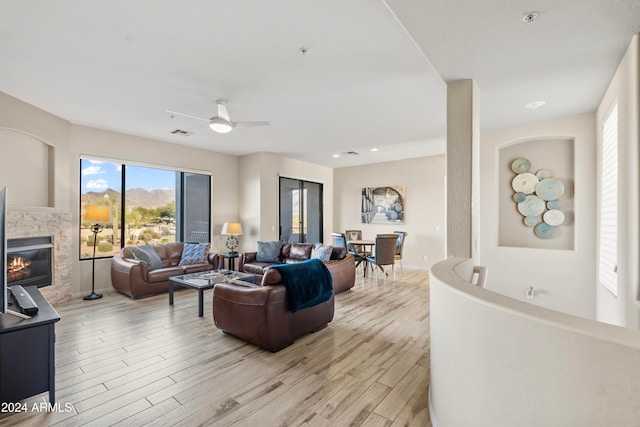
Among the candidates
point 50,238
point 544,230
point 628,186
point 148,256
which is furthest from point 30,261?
point 544,230

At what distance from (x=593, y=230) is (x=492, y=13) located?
3.60 metres

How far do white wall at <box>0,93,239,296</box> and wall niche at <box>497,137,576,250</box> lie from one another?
582 cm

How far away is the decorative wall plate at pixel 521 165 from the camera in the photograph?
4.65 meters

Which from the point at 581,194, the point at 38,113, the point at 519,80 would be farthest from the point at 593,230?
the point at 38,113

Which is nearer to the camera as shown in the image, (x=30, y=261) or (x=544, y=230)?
(x=30, y=261)

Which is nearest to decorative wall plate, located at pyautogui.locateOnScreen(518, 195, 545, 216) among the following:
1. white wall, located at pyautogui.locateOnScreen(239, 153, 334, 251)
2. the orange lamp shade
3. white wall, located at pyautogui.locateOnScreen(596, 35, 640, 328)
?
white wall, located at pyautogui.locateOnScreen(596, 35, 640, 328)

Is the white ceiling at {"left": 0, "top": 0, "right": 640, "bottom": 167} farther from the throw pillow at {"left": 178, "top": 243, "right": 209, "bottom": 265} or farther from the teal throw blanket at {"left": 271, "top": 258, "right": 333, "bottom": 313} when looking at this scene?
the throw pillow at {"left": 178, "top": 243, "right": 209, "bottom": 265}

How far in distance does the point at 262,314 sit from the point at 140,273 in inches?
117

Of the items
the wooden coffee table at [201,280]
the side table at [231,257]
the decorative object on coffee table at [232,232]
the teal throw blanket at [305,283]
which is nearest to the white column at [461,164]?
the teal throw blanket at [305,283]

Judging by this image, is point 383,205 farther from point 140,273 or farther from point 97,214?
point 97,214

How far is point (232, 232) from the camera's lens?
6.73 m

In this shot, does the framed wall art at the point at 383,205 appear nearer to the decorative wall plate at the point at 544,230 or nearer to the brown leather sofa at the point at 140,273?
the decorative wall plate at the point at 544,230

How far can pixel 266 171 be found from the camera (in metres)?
7.14

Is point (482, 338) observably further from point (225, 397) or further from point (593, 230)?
point (593, 230)
